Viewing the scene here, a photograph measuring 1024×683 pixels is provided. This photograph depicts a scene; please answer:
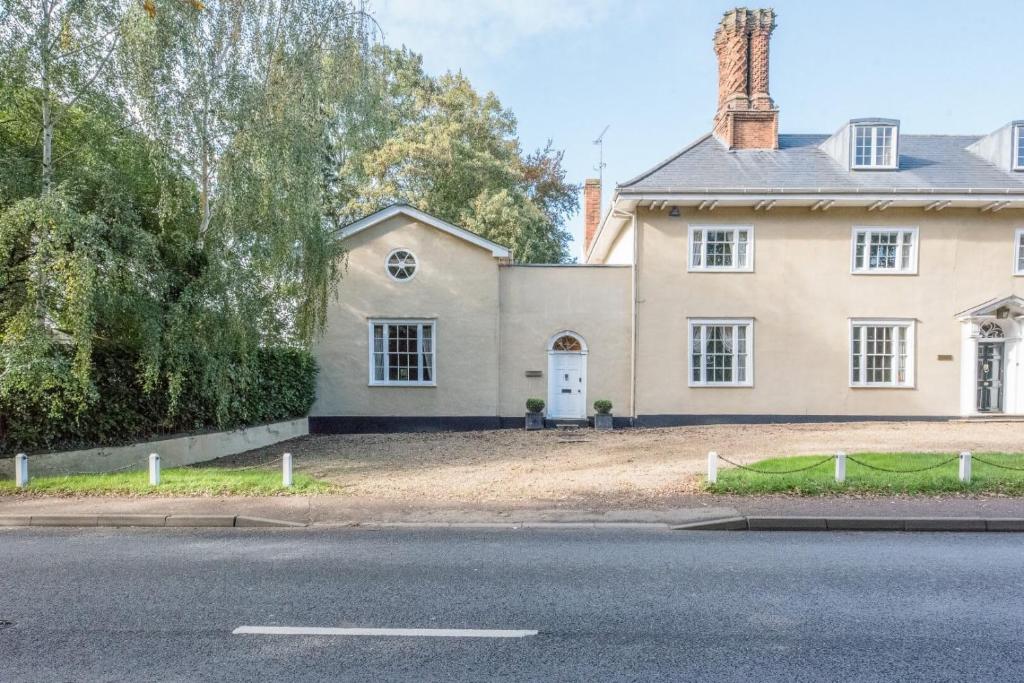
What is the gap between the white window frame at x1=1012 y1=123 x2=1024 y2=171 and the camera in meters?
18.2

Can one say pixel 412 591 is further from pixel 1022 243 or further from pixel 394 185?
pixel 394 185

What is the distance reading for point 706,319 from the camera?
59.3ft

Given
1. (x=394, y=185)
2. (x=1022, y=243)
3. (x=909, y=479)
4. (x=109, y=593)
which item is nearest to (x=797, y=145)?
(x=1022, y=243)

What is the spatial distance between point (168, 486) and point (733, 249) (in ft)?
51.5

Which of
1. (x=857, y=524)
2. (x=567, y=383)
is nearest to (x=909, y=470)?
(x=857, y=524)

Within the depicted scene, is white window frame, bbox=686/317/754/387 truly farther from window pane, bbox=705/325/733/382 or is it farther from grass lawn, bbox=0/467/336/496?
grass lawn, bbox=0/467/336/496

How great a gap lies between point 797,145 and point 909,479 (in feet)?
47.5

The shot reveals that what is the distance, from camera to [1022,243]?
1809 centimetres

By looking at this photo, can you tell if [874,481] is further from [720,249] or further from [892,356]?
[892,356]

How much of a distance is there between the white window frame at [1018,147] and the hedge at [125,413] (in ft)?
73.6

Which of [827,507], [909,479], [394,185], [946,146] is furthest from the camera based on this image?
[394,185]

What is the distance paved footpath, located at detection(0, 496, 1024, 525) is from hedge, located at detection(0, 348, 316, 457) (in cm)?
196

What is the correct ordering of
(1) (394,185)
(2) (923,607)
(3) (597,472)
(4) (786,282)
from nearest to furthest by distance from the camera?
(2) (923,607), (3) (597,472), (4) (786,282), (1) (394,185)

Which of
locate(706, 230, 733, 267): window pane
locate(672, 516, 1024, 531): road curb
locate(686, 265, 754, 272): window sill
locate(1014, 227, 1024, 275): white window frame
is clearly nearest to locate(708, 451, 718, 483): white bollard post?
locate(672, 516, 1024, 531): road curb
